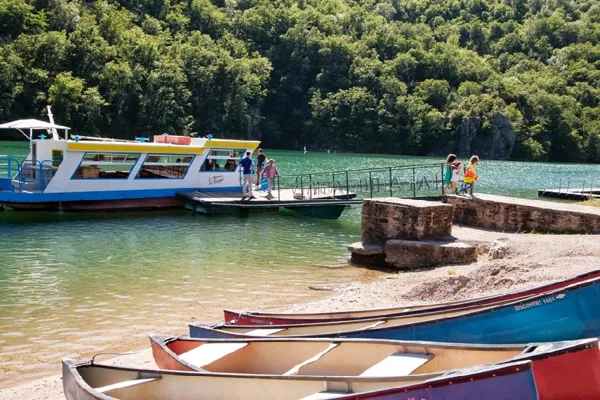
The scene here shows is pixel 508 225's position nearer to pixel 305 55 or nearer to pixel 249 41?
pixel 305 55

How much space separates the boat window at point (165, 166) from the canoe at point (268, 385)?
2252cm

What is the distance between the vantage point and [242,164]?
28.8m

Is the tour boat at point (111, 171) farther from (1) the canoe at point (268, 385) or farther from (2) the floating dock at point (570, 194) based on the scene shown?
(1) the canoe at point (268, 385)

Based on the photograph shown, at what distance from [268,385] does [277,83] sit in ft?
401

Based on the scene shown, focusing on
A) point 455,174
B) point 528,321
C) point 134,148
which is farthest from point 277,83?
point 528,321

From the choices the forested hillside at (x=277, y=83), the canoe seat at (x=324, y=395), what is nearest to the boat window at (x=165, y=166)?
the canoe seat at (x=324, y=395)

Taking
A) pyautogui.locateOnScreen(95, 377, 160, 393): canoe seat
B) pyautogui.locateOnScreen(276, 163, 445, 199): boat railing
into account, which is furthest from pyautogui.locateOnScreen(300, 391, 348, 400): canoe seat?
pyautogui.locateOnScreen(276, 163, 445, 199): boat railing

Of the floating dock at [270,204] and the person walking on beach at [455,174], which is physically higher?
the person walking on beach at [455,174]

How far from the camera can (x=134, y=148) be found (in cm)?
2853

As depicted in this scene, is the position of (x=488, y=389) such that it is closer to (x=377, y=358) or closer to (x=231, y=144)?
(x=377, y=358)

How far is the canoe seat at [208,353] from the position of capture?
7.60m

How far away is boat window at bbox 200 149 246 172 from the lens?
102 ft

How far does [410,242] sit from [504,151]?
99199 mm

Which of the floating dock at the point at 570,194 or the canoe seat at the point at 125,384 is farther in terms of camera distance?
the floating dock at the point at 570,194
